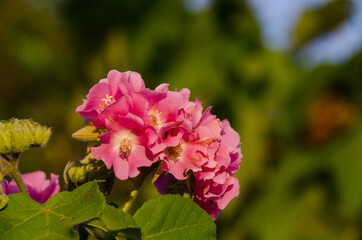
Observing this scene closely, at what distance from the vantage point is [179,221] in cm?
97

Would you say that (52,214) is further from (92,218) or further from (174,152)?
(174,152)

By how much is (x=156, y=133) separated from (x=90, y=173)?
19cm

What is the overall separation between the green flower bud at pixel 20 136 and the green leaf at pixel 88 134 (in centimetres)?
9

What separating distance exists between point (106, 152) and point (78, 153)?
9.48 m

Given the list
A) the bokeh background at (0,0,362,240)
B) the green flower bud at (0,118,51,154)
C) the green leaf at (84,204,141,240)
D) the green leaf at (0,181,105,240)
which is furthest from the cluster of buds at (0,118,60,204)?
the bokeh background at (0,0,362,240)

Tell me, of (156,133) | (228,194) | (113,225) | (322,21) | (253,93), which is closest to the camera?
(113,225)

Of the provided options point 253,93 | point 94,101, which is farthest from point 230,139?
point 253,93

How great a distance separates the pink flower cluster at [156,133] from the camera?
0.96m

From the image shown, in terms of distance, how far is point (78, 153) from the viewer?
400 inches

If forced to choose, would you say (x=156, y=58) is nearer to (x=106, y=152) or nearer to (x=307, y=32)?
(x=307, y=32)

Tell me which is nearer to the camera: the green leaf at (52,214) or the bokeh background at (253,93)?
the green leaf at (52,214)

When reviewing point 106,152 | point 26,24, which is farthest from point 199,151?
point 26,24

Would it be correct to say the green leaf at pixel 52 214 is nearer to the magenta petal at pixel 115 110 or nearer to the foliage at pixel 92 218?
the foliage at pixel 92 218

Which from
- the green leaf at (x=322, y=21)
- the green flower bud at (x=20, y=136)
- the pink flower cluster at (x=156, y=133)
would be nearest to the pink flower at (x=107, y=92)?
the pink flower cluster at (x=156, y=133)
